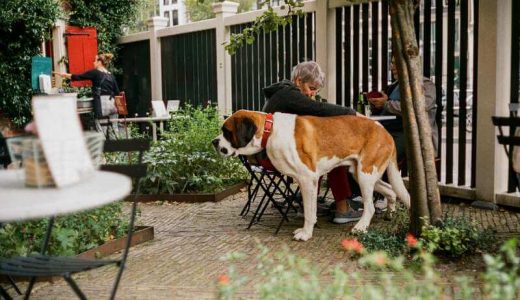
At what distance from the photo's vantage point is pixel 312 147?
5.47 metres

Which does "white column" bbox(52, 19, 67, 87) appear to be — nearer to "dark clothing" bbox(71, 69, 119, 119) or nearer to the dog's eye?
"dark clothing" bbox(71, 69, 119, 119)

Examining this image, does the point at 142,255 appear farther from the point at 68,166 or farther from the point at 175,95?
the point at 175,95

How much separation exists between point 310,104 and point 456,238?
1.74 meters

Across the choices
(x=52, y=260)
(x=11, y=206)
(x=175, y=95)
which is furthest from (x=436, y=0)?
(x=175, y=95)

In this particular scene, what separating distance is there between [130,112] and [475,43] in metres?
9.71

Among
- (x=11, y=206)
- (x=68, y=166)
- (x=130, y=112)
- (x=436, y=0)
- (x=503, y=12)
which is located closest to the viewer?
(x=11, y=206)

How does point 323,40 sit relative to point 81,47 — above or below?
below

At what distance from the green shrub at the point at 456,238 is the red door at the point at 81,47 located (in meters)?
11.8

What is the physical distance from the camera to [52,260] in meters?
2.92

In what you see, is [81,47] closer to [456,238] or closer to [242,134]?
[242,134]

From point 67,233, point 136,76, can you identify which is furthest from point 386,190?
point 136,76

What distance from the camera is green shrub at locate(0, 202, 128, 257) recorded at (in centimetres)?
446

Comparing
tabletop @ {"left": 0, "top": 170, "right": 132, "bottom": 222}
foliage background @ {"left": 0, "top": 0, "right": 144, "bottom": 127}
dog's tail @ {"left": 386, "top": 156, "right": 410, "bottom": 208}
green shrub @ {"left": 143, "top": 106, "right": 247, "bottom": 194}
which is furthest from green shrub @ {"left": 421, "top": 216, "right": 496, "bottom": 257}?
foliage background @ {"left": 0, "top": 0, "right": 144, "bottom": 127}

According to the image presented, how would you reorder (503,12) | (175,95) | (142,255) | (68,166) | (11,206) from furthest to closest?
(175,95) → (503,12) → (142,255) → (68,166) → (11,206)
